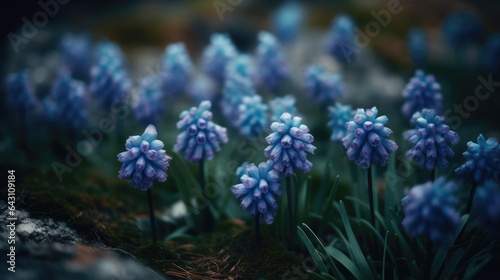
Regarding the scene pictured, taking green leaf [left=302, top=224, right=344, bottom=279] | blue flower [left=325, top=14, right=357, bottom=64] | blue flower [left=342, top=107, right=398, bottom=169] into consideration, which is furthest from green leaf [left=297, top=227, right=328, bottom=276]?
blue flower [left=325, top=14, right=357, bottom=64]

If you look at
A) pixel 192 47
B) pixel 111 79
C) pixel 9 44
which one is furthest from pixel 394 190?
pixel 9 44

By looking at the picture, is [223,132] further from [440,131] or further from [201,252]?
[440,131]

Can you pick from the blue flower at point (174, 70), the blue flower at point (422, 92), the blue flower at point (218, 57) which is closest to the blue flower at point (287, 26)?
the blue flower at point (218, 57)

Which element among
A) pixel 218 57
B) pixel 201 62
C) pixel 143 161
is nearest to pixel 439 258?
pixel 143 161

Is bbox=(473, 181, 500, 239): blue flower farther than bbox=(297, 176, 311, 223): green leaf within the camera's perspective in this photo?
No

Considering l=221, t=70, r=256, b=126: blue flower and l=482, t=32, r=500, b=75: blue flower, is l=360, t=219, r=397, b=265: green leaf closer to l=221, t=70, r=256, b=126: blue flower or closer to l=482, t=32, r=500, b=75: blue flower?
l=221, t=70, r=256, b=126: blue flower
